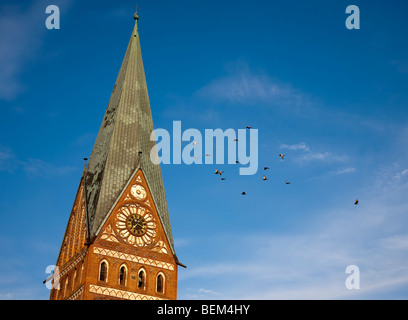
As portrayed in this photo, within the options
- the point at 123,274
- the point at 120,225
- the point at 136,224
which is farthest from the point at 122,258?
the point at 136,224

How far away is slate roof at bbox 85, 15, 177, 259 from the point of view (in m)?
54.2

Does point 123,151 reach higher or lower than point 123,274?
higher

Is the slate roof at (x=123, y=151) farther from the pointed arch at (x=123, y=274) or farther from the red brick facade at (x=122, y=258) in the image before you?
the pointed arch at (x=123, y=274)

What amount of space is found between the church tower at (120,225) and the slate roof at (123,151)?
0.24 ft

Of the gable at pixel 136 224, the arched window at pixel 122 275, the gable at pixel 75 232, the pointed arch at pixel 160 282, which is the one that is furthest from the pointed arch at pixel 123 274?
the gable at pixel 75 232

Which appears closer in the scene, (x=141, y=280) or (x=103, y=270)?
(x=103, y=270)

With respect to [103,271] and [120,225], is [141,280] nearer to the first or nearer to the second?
[103,271]

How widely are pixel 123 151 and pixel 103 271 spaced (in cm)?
1036

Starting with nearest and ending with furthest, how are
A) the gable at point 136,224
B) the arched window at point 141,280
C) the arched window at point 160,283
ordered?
the arched window at point 141,280 < the gable at point 136,224 < the arched window at point 160,283

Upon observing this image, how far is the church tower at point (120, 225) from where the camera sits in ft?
168

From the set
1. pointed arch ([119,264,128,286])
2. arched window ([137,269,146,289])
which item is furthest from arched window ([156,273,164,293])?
pointed arch ([119,264,128,286])

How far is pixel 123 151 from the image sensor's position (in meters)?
57.0
